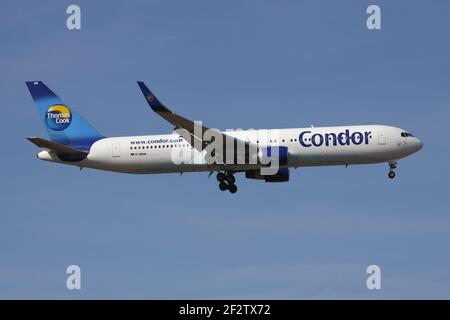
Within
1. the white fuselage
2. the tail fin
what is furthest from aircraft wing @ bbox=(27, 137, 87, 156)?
the tail fin

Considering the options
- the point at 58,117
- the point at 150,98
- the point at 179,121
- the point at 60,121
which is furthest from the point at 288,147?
the point at 58,117

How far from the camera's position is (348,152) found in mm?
70062

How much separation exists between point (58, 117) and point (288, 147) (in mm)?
19505

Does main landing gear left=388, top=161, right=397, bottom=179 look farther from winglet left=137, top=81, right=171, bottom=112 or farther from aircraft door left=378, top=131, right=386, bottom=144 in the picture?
winglet left=137, top=81, right=171, bottom=112

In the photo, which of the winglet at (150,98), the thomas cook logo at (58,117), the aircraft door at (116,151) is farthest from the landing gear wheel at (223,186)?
the thomas cook logo at (58,117)

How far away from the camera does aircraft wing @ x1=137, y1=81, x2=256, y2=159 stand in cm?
6512

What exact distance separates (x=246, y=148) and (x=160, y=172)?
7.17 metres

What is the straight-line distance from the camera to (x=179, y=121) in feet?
224

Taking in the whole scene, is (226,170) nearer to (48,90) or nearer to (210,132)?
(210,132)

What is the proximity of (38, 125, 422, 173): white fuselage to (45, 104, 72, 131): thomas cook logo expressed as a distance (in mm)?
3869

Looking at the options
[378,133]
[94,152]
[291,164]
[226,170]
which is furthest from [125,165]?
[378,133]

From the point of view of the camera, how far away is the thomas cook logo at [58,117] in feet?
254

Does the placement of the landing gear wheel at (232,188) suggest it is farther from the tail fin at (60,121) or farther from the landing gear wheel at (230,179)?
the tail fin at (60,121)

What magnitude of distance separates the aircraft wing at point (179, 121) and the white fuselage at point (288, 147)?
1.51 m
